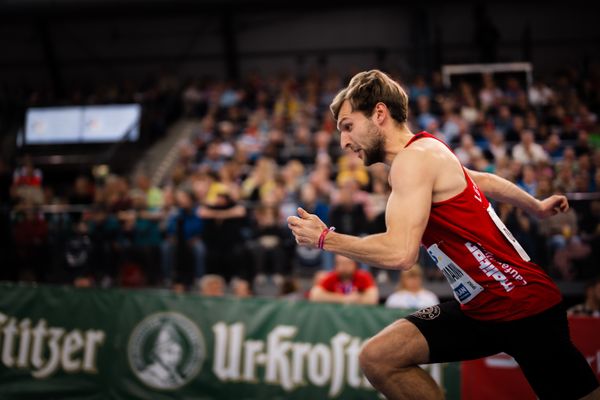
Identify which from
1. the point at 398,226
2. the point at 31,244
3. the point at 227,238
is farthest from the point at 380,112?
the point at 31,244

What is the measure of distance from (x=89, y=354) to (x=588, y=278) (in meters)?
5.21

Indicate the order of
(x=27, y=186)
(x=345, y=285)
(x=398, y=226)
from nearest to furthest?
(x=398, y=226), (x=345, y=285), (x=27, y=186)

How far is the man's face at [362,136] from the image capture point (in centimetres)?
330

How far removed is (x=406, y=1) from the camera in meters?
18.6

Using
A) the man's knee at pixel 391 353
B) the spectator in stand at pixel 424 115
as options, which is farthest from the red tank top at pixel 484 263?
the spectator in stand at pixel 424 115

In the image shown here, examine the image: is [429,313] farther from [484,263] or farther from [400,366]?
[484,263]

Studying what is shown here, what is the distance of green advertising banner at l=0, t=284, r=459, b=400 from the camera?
582 cm

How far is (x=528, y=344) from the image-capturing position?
10.4ft

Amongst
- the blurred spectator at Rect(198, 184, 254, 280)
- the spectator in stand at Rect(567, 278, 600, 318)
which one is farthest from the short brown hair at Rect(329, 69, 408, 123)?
the blurred spectator at Rect(198, 184, 254, 280)

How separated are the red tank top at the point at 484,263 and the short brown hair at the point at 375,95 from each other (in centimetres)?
19

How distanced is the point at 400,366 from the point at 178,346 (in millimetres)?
3237

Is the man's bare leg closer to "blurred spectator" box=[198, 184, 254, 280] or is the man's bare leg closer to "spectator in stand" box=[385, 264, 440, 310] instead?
"spectator in stand" box=[385, 264, 440, 310]

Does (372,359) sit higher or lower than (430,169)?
lower

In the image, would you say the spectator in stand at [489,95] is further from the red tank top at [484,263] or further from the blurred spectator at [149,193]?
the red tank top at [484,263]
